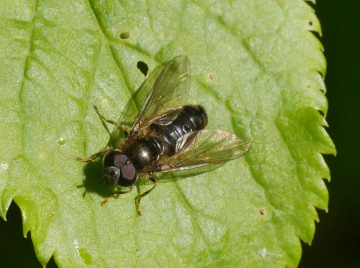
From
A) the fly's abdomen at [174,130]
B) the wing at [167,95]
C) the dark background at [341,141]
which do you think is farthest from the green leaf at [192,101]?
the dark background at [341,141]

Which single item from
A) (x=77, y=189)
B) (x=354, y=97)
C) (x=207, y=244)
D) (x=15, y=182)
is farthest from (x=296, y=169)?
Answer: (x=15, y=182)

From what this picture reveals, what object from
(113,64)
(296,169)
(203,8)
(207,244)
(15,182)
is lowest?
(207,244)

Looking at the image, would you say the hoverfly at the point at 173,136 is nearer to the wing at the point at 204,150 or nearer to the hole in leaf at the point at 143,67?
the wing at the point at 204,150

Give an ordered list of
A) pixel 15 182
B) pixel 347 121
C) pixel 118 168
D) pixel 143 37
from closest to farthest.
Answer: pixel 15 182, pixel 118 168, pixel 143 37, pixel 347 121

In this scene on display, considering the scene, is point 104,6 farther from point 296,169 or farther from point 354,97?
point 354,97

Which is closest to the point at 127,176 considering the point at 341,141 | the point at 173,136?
the point at 173,136

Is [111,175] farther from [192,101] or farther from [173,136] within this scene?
[192,101]

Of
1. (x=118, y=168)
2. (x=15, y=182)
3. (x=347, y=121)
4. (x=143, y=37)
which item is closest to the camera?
(x=15, y=182)

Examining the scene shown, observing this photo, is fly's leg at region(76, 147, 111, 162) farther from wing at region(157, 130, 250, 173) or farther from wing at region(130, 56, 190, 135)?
wing at region(157, 130, 250, 173)

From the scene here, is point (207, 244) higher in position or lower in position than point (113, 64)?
lower
